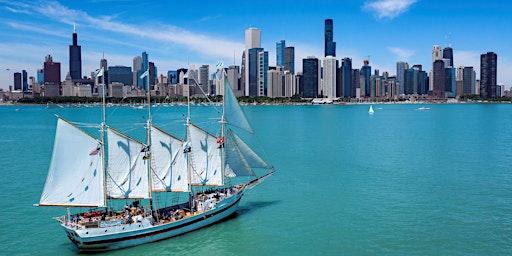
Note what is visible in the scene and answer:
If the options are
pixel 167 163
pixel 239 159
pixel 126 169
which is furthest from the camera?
pixel 239 159

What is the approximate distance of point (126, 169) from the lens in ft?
121

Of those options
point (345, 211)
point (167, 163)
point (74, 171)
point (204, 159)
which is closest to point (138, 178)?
point (167, 163)

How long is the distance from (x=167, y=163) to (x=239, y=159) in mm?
6916

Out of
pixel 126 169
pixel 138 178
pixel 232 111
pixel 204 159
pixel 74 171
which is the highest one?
pixel 232 111

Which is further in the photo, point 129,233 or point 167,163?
point 167,163

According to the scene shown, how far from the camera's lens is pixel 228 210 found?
132 ft

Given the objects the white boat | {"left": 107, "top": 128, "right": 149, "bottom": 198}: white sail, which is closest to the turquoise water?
the white boat

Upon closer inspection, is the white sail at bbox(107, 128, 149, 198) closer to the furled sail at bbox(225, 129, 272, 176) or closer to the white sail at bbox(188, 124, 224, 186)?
the white sail at bbox(188, 124, 224, 186)

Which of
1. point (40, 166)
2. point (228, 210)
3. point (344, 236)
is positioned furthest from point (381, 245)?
point (40, 166)

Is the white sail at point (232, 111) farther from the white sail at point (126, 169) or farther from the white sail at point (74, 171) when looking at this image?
the white sail at point (74, 171)

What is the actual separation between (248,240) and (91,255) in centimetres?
1114

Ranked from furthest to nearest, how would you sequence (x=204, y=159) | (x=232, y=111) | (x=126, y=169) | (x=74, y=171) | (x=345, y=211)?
(x=345, y=211), (x=232, y=111), (x=204, y=159), (x=126, y=169), (x=74, y=171)

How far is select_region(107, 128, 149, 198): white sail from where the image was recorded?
36531 millimetres

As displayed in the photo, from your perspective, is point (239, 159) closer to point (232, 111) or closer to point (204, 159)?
point (204, 159)
